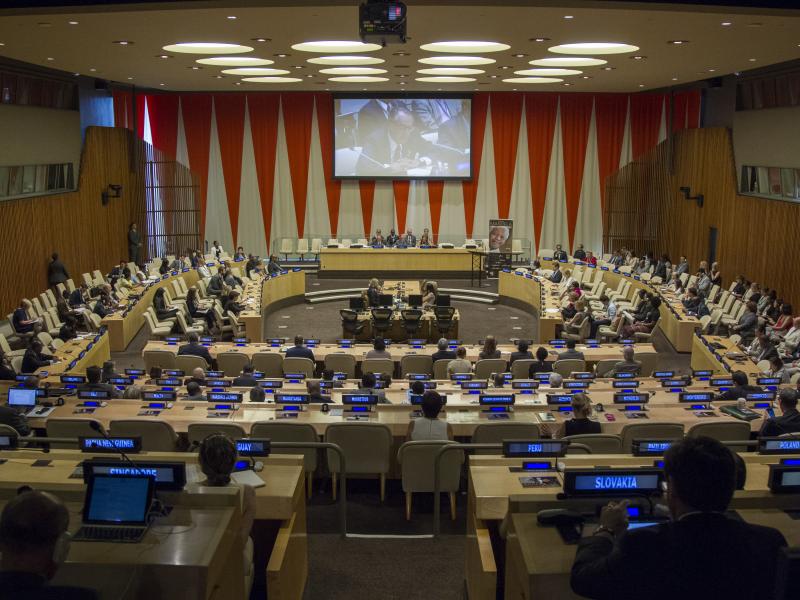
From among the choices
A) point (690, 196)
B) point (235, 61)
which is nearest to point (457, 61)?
point (235, 61)

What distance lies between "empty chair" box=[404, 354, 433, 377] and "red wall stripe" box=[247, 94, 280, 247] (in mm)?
16164

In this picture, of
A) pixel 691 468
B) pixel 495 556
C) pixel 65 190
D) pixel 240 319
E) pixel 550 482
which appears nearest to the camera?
pixel 691 468

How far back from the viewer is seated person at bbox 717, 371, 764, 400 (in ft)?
29.6

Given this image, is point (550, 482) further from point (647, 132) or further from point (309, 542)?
point (647, 132)

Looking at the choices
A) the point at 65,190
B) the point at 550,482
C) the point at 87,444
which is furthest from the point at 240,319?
the point at 550,482

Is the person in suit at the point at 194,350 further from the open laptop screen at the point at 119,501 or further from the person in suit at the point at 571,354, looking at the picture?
the open laptop screen at the point at 119,501

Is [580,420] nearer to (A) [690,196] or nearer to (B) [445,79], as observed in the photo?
(B) [445,79]

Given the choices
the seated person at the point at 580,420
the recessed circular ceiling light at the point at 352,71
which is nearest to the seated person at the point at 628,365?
the seated person at the point at 580,420

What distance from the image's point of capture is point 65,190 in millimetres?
20391

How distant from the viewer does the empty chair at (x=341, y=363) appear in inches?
484

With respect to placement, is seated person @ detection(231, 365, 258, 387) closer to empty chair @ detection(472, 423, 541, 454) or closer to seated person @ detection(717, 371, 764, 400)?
empty chair @ detection(472, 423, 541, 454)

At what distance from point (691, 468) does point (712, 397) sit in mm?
6682

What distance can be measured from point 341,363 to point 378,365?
605 mm

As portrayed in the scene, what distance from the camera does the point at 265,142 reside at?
1070 inches
